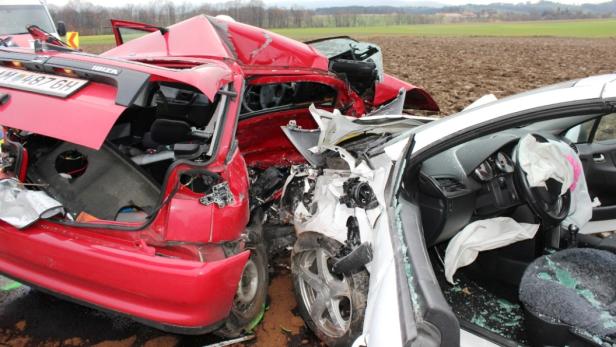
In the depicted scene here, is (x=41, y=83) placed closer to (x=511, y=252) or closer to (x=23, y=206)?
(x=23, y=206)

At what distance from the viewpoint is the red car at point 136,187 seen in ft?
7.46

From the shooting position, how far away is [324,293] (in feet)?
9.13

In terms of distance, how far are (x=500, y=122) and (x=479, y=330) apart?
84cm

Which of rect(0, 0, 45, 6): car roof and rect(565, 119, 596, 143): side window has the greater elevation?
rect(0, 0, 45, 6): car roof

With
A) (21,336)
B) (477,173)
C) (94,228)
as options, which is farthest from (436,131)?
(21,336)

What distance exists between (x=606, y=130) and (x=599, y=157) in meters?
0.27

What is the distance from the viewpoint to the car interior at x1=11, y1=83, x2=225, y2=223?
109 inches

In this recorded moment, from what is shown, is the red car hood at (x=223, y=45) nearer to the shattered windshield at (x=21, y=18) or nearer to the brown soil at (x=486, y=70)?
the brown soil at (x=486, y=70)

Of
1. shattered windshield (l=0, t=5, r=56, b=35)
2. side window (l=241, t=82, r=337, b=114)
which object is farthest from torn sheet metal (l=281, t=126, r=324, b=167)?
shattered windshield (l=0, t=5, r=56, b=35)

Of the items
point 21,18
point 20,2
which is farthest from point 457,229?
point 20,2

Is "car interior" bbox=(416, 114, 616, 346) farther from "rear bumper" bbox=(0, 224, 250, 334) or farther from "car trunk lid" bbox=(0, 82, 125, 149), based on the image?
"car trunk lid" bbox=(0, 82, 125, 149)

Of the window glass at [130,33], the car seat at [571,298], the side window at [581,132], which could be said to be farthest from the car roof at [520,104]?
the window glass at [130,33]

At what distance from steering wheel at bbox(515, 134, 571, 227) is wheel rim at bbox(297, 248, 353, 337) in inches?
39.7

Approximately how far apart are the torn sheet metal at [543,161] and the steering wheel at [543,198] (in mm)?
24
